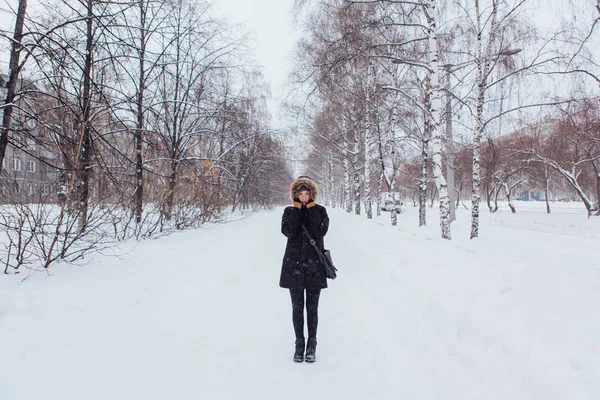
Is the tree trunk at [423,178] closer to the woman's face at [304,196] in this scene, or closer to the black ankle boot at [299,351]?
the woman's face at [304,196]

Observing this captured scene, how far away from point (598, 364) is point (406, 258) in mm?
3932

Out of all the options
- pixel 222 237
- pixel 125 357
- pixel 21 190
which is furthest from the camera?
pixel 222 237

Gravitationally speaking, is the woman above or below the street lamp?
below

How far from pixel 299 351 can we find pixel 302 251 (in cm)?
94

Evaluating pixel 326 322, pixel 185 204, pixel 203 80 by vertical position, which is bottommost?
pixel 326 322

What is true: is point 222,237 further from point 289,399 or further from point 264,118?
point 264,118

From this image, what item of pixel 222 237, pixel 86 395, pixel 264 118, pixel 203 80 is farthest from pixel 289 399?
pixel 264 118

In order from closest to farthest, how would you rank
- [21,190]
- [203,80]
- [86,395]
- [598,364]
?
[598,364] → [86,395] → [21,190] → [203,80]

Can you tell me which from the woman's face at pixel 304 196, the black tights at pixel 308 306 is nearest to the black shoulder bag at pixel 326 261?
the black tights at pixel 308 306

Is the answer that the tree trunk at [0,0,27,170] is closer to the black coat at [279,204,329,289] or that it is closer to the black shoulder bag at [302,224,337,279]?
the black coat at [279,204,329,289]

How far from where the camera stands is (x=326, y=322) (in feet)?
13.3

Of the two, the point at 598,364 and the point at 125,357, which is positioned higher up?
the point at 598,364

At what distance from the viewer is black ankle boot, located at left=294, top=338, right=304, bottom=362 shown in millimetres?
3071

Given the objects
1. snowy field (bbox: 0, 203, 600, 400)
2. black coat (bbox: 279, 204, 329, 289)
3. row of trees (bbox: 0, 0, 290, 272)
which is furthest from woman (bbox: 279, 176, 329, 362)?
row of trees (bbox: 0, 0, 290, 272)
